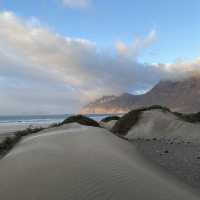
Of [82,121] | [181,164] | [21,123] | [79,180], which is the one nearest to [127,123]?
[82,121]

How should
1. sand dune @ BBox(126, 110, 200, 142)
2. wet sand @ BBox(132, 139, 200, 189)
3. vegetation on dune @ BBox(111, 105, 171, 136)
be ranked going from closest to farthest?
wet sand @ BBox(132, 139, 200, 189)
sand dune @ BBox(126, 110, 200, 142)
vegetation on dune @ BBox(111, 105, 171, 136)

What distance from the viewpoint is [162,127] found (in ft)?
69.5

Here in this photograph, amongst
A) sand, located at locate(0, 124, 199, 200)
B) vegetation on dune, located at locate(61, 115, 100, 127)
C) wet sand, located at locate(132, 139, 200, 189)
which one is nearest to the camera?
sand, located at locate(0, 124, 199, 200)

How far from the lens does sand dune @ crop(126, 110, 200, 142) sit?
64.1ft

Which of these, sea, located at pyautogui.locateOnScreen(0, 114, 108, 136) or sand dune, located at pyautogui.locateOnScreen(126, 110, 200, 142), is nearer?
sand dune, located at pyautogui.locateOnScreen(126, 110, 200, 142)

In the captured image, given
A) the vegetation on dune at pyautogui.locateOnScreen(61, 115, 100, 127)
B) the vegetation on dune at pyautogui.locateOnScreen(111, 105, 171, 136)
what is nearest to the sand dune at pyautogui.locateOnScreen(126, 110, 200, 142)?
the vegetation on dune at pyautogui.locateOnScreen(111, 105, 171, 136)

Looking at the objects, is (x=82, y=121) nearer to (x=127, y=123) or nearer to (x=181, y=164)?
(x=127, y=123)

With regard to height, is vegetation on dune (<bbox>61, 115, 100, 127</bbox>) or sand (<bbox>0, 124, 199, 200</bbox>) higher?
vegetation on dune (<bbox>61, 115, 100, 127</bbox>)

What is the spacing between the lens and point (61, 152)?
5.90 metres

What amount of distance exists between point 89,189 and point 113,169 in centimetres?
84

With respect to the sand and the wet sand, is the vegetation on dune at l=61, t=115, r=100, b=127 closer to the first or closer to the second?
the wet sand

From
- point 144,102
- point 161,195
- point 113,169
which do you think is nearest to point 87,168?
point 113,169

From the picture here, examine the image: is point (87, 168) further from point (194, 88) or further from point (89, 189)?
point (194, 88)

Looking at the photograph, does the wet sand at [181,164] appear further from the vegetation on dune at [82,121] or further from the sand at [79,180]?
the vegetation on dune at [82,121]
